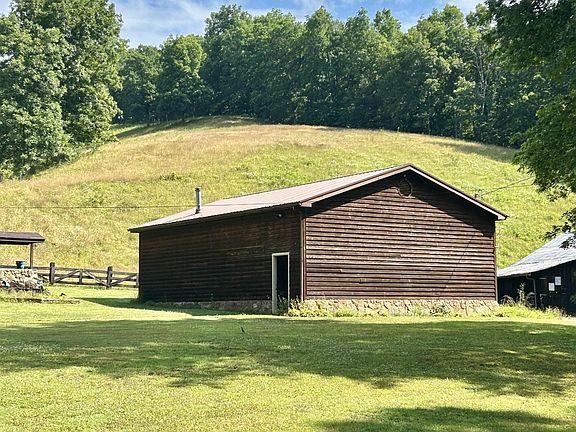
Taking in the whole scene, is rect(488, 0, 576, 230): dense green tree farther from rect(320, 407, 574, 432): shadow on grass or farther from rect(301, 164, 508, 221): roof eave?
rect(301, 164, 508, 221): roof eave

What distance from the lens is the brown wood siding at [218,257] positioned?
26000mm

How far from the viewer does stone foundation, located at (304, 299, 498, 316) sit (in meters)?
25.2

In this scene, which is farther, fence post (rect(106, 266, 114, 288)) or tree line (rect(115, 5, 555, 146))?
tree line (rect(115, 5, 555, 146))

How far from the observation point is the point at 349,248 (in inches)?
1022

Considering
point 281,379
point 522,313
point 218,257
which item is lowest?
point 281,379

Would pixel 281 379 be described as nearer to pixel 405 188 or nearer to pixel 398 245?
pixel 398 245

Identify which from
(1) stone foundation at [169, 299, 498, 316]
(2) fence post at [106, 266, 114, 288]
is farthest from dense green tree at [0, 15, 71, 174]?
(1) stone foundation at [169, 299, 498, 316]

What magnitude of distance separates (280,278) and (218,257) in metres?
2.72

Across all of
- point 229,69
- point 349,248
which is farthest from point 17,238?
point 229,69

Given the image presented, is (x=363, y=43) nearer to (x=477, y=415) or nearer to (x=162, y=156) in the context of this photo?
(x=162, y=156)

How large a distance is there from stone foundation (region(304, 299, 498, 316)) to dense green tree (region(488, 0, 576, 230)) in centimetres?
1073

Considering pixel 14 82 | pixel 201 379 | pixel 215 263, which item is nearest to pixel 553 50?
pixel 201 379

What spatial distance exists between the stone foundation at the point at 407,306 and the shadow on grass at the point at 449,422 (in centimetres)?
1576

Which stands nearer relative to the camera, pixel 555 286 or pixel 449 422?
pixel 449 422
